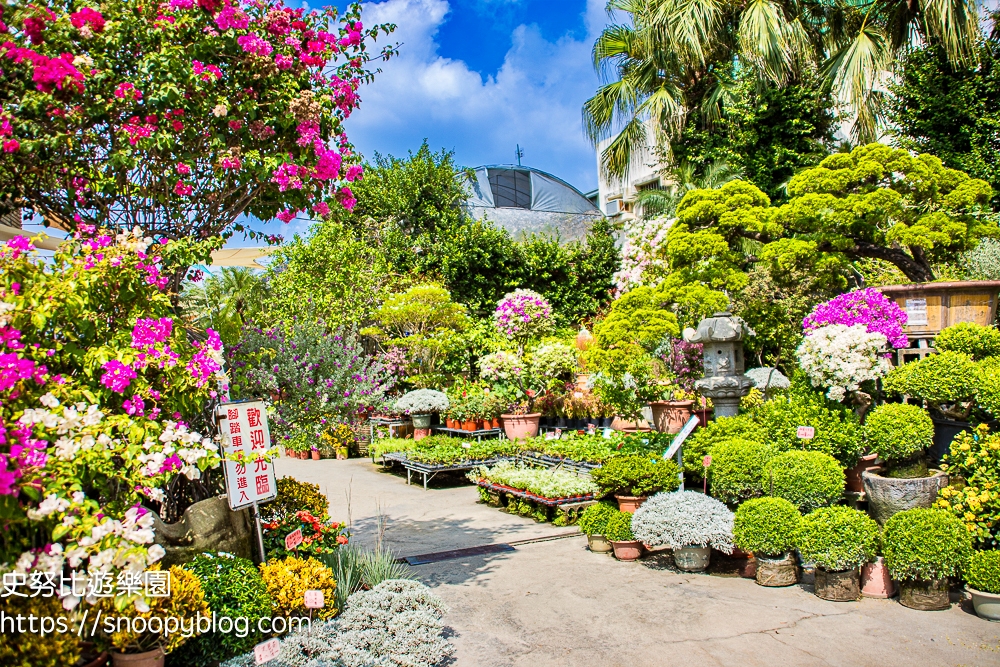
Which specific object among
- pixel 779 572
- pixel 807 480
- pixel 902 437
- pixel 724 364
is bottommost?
pixel 779 572

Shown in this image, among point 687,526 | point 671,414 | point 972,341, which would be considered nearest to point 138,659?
point 687,526

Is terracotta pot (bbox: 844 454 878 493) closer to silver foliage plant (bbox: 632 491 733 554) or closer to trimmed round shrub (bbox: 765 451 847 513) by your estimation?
trimmed round shrub (bbox: 765 451 847 513)

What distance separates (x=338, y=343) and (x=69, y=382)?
857 centimetres

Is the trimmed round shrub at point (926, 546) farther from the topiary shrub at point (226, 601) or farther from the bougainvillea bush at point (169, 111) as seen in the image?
the bougainvillea bush at point (169, 111)

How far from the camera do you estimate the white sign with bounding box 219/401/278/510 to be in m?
3.85

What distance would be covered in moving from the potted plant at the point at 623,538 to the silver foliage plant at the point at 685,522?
0.86 feet

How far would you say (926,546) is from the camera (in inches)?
171

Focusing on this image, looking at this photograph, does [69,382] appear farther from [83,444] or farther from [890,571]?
[890,571]

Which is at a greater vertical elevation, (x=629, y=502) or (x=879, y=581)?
(x=629, y=502)

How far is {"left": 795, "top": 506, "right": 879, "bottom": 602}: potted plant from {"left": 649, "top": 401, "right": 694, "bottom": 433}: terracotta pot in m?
4.27

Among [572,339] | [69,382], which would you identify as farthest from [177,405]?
[572,339]

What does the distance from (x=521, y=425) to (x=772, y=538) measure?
670 cm

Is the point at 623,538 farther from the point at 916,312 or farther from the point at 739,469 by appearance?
the point at 916,312

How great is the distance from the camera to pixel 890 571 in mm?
4539
